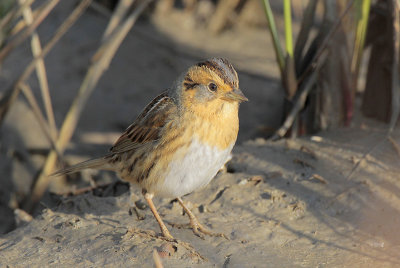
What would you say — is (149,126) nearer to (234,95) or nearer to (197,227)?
(234,95)

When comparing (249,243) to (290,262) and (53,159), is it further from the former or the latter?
(53,159)

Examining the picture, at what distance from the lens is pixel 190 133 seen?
3904 millimetres

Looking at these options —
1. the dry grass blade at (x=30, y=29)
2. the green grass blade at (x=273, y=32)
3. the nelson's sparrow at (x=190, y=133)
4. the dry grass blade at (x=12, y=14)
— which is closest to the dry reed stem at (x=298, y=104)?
the green grass blade at (x=273, y=32)

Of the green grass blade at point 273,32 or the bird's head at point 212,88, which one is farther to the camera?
the green grass blade at point 273,32

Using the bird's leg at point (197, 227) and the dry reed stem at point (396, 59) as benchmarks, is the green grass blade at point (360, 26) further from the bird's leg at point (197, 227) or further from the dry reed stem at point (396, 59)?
the bird's leg at point (197, 227)

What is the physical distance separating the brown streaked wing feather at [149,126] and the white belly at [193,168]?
29 cm

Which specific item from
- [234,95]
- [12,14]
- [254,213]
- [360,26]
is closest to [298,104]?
[360,26]

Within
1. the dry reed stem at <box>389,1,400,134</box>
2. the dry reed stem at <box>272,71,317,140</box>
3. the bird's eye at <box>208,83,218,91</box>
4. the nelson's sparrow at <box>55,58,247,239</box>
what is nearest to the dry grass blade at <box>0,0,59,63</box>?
the nelson's sparrow at <box>55,58,247,239</box>

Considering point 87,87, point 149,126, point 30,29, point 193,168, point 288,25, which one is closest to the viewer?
point 193,168

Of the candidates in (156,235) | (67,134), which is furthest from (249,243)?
(67,134)

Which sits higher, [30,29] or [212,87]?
[30,29]

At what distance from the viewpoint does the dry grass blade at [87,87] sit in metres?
5.73

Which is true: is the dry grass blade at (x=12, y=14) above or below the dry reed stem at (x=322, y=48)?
above

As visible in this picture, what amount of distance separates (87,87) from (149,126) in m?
1.95
